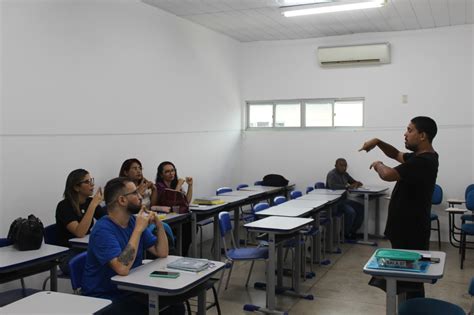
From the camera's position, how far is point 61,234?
411cm

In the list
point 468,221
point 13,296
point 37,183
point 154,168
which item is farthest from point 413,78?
point 13,296

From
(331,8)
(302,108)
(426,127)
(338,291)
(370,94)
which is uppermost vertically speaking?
(331,8)

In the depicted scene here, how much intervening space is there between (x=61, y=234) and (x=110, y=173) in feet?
4.55

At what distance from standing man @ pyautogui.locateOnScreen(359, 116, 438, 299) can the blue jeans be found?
3972 millimetres

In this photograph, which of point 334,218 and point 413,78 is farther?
point 413,78

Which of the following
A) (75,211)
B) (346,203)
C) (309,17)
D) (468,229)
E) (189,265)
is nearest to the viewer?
(189,265)

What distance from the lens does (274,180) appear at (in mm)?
7824

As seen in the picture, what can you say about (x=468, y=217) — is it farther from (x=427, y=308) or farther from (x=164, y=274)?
(x=164, y=274)

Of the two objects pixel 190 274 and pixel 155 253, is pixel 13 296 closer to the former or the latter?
pixel 155 253

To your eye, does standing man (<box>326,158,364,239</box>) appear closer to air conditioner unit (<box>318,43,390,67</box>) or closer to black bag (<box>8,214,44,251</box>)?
air conditioner unit (<box>318,43,390,67</box>)

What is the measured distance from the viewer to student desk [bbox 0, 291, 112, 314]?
7.04 ft

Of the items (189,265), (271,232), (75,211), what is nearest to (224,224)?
(271,232)

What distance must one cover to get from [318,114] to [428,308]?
5.74m

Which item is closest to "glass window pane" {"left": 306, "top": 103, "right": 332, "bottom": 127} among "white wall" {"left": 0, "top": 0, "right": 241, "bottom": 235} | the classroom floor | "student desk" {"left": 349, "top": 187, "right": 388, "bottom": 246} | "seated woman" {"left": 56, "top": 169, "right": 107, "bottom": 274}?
"student desk" {"left": 349, "top": 187, "right": 388, "bottom": 246}
